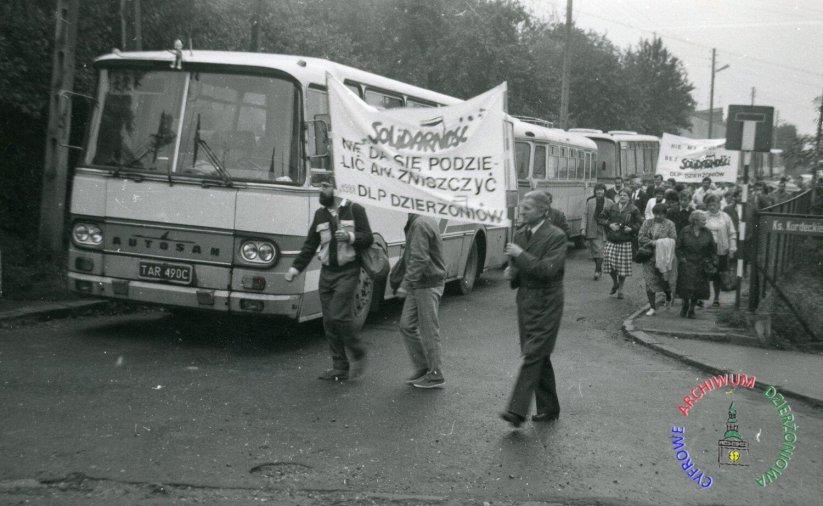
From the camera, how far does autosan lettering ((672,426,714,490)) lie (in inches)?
219

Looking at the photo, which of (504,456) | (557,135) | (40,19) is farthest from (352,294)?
(557,135)

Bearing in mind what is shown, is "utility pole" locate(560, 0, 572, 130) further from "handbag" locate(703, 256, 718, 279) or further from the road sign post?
the road sign post

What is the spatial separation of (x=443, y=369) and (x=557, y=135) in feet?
45.5

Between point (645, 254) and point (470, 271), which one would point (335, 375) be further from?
point (470, 271)

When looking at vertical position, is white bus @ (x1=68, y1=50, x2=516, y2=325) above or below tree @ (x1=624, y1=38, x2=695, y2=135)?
below

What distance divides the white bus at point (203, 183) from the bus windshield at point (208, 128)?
1 cm

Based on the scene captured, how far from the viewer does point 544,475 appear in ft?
18.2

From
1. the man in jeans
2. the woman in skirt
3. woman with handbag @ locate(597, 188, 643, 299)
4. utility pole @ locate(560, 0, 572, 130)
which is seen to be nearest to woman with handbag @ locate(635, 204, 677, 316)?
woman with handbag @ locate(597, 188, 643, 299)

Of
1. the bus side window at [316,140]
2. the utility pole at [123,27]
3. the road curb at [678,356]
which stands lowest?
the road curb at [678,356]

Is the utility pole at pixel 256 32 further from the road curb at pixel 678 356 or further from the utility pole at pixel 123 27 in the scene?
the road curb at pixel 678 356

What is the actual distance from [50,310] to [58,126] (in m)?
2.75

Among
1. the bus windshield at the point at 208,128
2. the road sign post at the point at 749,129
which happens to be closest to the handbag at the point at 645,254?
the road sign post at the point at 749,129

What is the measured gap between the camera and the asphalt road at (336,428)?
519cm

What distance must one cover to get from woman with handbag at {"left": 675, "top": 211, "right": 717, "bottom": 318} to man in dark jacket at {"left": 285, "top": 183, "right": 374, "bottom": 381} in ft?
19.9
